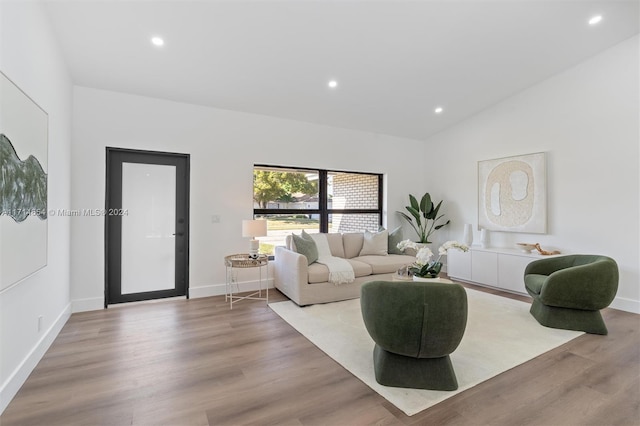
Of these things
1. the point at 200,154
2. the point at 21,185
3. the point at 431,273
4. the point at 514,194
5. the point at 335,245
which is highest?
the point at 200,154

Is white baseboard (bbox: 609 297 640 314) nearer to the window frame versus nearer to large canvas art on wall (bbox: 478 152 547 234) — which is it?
large canvas art on wall (bbox: 478 152 547 234)

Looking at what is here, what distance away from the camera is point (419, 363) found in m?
2.27

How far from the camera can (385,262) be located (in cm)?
474

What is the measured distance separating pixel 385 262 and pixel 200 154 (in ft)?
10.3

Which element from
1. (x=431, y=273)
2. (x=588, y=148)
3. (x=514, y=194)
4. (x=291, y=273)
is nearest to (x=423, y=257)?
(x=431, y=273)

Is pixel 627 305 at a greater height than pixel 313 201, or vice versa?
pixel 313 201

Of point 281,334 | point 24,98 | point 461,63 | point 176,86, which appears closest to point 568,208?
point 461,63

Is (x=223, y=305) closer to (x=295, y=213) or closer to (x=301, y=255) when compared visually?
Answer: (x=301, y=255)

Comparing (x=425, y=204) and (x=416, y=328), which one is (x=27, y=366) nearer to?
(x=416, y=328)

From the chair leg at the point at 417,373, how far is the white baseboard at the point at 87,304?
11.8 feet

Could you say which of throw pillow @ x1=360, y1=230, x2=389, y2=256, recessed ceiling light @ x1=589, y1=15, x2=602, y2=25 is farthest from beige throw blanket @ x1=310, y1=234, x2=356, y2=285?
recessed ceiling light @ x1=589, y1=15, x2=602, y2=25

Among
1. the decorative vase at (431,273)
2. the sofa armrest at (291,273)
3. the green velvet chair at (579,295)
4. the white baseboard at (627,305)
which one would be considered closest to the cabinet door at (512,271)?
the white baseboard at (627,305)

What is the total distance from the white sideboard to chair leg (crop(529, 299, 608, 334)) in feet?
4.26

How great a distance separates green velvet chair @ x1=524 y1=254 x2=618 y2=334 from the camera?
318 cm
